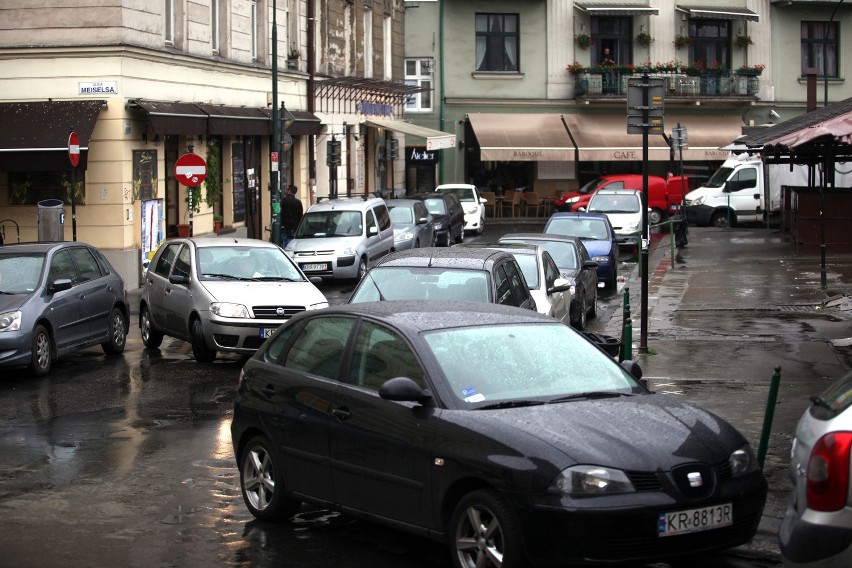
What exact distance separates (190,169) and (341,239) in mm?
3634

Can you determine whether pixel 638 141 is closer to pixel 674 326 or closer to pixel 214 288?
pixel 674 326

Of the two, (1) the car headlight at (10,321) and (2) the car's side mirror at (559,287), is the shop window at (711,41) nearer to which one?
(2) the car's side mirror at (559,287)

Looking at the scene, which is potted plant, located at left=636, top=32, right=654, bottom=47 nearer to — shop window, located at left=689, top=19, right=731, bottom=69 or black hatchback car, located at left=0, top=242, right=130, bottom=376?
shop window, located at left=689, top=19, right=731, bottom=69

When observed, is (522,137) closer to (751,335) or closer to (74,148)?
(74,148)

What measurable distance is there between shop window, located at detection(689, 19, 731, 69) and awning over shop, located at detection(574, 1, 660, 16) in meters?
2.39

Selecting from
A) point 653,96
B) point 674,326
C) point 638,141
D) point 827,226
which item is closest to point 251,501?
point 653,96

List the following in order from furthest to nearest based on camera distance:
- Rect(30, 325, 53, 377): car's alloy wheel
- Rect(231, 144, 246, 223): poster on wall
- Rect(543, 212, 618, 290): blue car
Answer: Rect(231, 144, 246, 223): poster on wall
Rect(543, 212, 618, 290): blue car
Rect(30, 325, 53, 377): car's alloy wheel

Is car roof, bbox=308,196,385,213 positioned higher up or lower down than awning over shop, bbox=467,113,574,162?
lower down

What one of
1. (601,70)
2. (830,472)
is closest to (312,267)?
(830,472)

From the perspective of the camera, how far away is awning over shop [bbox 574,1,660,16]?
52250mm

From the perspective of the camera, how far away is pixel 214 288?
1619 centimetres

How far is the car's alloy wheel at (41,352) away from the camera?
14.9 m

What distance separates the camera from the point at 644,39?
52750 mm

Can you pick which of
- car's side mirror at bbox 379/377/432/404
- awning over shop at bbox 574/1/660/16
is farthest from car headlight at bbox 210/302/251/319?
awning over shop at bbox 574/1/660/16
